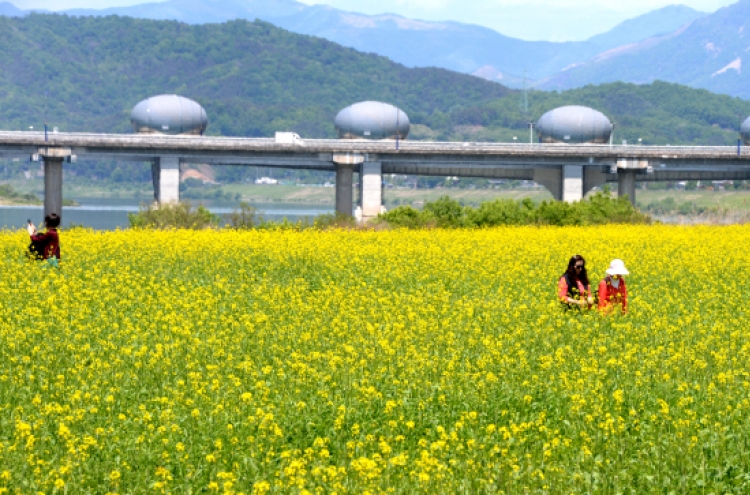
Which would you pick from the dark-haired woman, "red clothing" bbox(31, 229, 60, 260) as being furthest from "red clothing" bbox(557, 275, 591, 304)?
"red clothing" bbox(31, 229, 60, 260)

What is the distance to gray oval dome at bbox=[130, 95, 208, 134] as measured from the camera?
281 feet

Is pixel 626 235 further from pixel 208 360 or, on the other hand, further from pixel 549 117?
pixel 549 117

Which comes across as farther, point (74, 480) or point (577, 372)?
point (577, 372)

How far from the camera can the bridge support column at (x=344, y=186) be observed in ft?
274

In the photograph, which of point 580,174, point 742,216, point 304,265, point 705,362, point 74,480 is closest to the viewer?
point 74,480

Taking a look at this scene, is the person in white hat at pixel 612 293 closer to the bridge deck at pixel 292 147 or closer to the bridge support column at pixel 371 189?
the bridge deck at pixel 292 147

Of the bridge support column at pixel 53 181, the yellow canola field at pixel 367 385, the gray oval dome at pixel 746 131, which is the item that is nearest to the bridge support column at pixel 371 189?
the bridge support column at pixel 53 181

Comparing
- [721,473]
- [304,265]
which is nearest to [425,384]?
[721,473]

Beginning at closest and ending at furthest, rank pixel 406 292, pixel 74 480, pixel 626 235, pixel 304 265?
1. pixel 74 480
2. pixel 406 292
3. pixel 304 265
4. pixel 626 235

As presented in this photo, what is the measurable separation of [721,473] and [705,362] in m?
4.93

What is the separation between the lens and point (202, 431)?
12.3 m

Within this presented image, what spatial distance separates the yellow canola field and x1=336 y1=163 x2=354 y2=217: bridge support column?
186 ft

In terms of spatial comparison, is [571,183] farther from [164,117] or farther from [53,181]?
[53,181]

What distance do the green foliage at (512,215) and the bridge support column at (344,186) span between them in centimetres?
2351
